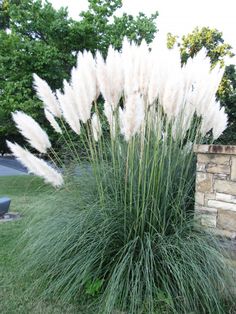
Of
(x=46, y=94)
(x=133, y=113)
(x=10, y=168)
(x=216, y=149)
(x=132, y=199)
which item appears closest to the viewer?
(x=133, y=113)

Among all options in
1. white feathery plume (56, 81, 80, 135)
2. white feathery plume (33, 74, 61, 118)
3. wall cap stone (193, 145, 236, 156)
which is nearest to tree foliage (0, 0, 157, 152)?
white feathery plume (33, 74, 61, 118)

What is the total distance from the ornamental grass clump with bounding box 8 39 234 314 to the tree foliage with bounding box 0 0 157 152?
17.7ft

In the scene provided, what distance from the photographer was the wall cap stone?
2.59 metres

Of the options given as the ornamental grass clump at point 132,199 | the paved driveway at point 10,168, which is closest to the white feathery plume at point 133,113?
the ornamental grass clump at point 132,199

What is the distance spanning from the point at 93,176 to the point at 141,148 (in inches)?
20.2

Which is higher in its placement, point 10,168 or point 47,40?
point 47,40

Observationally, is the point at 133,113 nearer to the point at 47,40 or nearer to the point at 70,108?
the point at 70,108

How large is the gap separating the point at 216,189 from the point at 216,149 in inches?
12.4

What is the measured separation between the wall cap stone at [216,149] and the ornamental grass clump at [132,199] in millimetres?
151

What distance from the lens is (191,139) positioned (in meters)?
3.15

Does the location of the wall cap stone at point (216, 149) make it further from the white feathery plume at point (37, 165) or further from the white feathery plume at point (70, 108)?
the white feathery plume at point (37, 165)

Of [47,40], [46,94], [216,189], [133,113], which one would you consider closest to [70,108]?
[46,94]

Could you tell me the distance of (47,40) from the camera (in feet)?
29.6

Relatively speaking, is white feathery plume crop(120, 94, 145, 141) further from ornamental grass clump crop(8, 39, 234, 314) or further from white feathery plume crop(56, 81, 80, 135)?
white feathery plume crop(56, 81, 80, 135)
